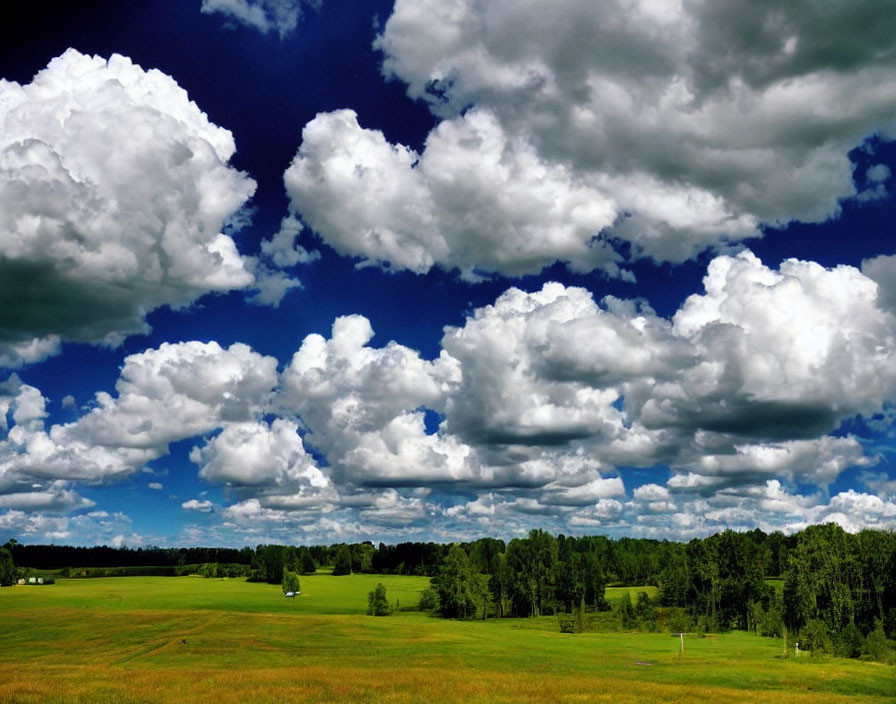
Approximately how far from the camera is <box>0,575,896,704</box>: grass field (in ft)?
160

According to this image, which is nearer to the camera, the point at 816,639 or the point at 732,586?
the point at 816,639

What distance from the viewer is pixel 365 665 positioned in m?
66.2

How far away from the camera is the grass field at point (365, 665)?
160 ft

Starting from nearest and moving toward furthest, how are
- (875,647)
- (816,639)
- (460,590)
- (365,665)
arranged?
(365,665), (875,647), (816,639), (460,590)

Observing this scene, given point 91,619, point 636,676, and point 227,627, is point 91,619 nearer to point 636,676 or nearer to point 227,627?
point 227,627

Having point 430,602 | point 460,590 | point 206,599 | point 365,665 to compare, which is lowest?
point 430,602

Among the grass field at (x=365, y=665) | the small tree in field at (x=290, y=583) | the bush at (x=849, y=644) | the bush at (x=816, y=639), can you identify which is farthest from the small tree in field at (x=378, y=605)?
the bush at (x=849, y=644)

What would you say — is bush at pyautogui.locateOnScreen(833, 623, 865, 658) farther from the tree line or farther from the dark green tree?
the dark green tree

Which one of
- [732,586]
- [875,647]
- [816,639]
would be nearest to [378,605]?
[732,586]

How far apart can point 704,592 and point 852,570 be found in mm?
43745

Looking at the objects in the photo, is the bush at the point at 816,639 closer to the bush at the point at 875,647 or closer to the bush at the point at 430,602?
the bush at the point at 875,647

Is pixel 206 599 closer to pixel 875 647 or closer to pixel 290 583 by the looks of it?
pixel 290 583

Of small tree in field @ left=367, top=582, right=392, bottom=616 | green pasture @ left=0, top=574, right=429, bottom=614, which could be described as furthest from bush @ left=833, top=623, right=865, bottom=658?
green pasture @ left=0, top=574, right=429, bottom=614

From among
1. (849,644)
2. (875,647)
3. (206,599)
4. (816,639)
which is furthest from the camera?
(206,599)
